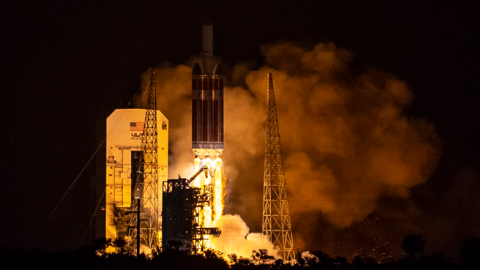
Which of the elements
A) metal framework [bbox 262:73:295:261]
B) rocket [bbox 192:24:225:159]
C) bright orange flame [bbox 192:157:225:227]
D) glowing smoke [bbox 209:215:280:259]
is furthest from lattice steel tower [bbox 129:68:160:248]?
metal framework [bbox 262:73:295:261]

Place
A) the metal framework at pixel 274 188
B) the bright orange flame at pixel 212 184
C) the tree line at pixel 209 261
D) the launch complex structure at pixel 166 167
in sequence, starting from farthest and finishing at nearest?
the bright orange flame at pixel 212 184 < the launch complex structure at pixel 166 167 < the metal framework at pixel 274 188 < the tree line at pixel 209 261

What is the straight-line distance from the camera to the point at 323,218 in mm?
45188

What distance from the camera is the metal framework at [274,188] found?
40938 mm

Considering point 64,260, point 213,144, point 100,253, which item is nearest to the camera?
point 64,260

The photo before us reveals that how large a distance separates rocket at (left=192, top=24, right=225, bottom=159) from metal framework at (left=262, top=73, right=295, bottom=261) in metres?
2.10

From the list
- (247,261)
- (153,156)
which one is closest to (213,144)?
(153,156)

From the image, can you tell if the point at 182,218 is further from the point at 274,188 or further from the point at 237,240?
the point at 274,188

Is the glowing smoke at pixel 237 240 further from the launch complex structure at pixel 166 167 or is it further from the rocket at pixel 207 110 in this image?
the rocket at pixel 207 110

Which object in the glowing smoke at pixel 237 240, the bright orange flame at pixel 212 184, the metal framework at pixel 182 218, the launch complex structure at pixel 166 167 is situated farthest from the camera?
the bright orange flame at pixel 212 184

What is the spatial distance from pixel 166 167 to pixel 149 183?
1.65 meters

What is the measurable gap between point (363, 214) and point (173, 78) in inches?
389

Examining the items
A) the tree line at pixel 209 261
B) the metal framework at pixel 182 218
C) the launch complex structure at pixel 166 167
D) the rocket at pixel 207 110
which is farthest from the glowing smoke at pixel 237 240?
the rocket at pixel 207 110

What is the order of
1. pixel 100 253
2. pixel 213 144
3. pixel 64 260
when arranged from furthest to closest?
pixel 213 144, pixel 100 253, pixel 64 260

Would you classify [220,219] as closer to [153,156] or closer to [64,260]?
[153,156]
